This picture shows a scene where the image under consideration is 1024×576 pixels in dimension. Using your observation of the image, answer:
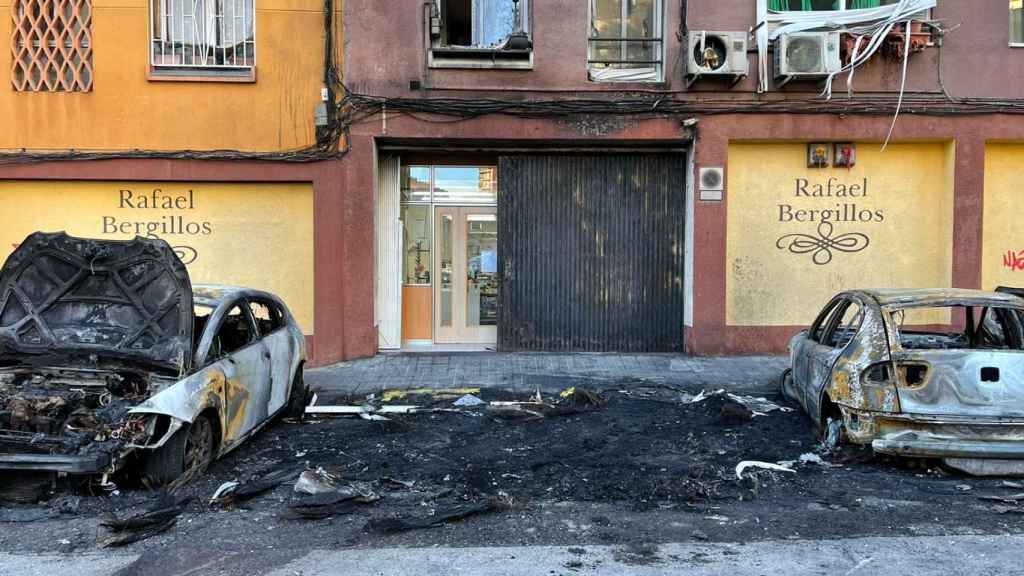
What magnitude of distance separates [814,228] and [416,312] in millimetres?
6290

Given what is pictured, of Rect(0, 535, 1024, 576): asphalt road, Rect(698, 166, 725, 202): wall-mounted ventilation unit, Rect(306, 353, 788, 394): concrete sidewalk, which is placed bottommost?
Rect(0, 535, 1024, 576): asphalt road

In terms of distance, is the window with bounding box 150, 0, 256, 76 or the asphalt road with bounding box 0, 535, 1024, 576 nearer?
the asphalt road with bounding box 0, 535, 1024, 576

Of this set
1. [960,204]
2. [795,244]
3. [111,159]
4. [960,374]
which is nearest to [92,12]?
[111,159]

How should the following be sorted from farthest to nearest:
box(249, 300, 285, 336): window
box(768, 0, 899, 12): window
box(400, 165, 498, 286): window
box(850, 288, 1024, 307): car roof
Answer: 1. box(400, 165, 498, 286): window
2. box(768, 0, 899, 12): window
3. box(249, 300, 285, 336): window
4. box(850, 288, 1024, 307): car roof

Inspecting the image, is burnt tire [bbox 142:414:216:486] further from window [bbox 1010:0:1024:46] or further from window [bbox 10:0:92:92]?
window [bbox 1010:0:1024:46]

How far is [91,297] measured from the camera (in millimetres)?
5926

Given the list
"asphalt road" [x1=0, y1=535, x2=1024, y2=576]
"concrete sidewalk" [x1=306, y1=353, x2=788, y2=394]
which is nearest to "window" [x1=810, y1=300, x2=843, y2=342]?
"concrete sidewalk" [x1=306, y1=353, x2=788, y2=394]

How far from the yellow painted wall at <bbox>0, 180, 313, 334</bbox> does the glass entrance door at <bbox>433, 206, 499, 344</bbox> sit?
2092 mm

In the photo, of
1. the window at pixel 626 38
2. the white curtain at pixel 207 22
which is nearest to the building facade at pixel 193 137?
the white curtain at pixel 207 22

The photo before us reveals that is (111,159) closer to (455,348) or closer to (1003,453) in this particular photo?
(455,348)

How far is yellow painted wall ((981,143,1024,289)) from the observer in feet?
36.9

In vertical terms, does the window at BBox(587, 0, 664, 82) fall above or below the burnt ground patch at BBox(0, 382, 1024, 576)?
above

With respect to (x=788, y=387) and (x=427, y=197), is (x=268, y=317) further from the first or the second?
(x=788, y=387)

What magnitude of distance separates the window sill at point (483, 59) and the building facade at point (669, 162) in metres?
0.03
